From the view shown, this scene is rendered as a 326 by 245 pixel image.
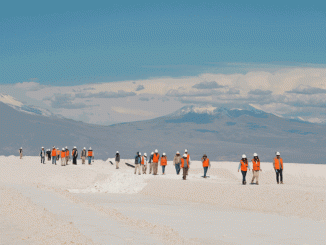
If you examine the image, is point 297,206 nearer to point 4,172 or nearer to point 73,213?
point 73,213

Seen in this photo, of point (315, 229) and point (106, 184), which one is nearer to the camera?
point (315, 229)

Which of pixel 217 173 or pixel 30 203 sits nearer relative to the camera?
pixel 30 203

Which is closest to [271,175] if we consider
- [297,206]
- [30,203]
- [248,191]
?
[248,191]

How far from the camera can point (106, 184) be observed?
31516 mm

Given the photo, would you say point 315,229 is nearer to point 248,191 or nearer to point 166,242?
point 166,242

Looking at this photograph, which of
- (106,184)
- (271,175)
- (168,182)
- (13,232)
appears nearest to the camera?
(13,232)

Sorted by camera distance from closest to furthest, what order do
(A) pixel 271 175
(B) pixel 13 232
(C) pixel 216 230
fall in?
(B) pixel 13 232, (C) pixel 216 230, (A) pixel 271 175

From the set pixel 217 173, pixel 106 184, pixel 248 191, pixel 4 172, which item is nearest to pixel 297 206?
pixel 248 191

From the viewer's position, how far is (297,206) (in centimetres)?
1902

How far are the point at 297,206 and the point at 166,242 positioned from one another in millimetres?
8918

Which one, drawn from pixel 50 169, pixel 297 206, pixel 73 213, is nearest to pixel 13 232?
pixel 73 213

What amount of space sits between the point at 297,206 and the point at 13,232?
Answer: 1069 cm

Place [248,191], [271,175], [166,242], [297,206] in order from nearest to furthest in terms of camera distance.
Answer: [166,242] < [297,206] < [248,191] < [271,175]

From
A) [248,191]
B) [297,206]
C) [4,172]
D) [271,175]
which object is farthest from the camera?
[271,175]
